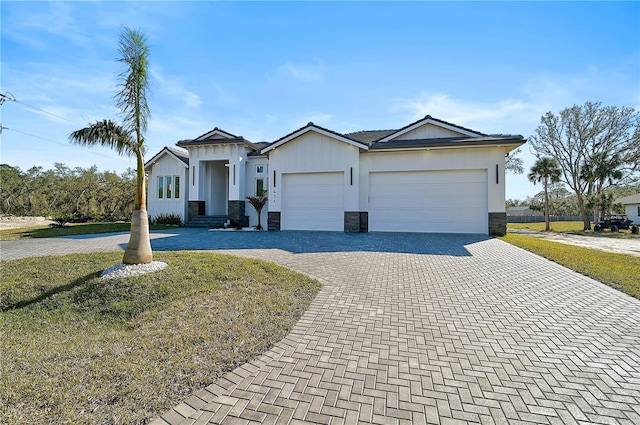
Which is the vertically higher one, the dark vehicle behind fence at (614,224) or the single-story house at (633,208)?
the single-story house at (633,208)

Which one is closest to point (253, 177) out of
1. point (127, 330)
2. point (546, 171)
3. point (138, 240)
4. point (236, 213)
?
point (236, 213)

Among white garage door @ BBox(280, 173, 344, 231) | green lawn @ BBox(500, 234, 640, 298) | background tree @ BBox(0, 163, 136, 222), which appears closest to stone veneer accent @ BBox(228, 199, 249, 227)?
white garage door @ BBox(280, 173, 344, 231)

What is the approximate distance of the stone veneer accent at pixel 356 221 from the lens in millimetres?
14062

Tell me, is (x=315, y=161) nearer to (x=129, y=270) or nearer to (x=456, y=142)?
(x=456, y=142)

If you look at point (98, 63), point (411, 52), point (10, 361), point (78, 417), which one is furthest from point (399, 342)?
point (411, 52)

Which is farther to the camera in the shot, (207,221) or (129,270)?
(207,221)

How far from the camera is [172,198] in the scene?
63.3ft

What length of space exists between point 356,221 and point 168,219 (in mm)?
13185

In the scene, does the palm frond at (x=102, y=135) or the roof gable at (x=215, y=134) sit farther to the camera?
the roof gable at (x=215, y=134)

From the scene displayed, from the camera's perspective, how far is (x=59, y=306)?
15.6ft

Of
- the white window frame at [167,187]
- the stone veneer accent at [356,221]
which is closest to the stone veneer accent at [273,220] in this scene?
the stone veneer accent at [356,221]

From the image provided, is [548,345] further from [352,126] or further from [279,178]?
[352,126]

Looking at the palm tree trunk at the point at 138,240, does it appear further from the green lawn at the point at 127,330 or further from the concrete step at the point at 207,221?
the concrete step at the point at 207,221

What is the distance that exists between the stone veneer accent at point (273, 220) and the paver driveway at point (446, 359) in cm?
956
